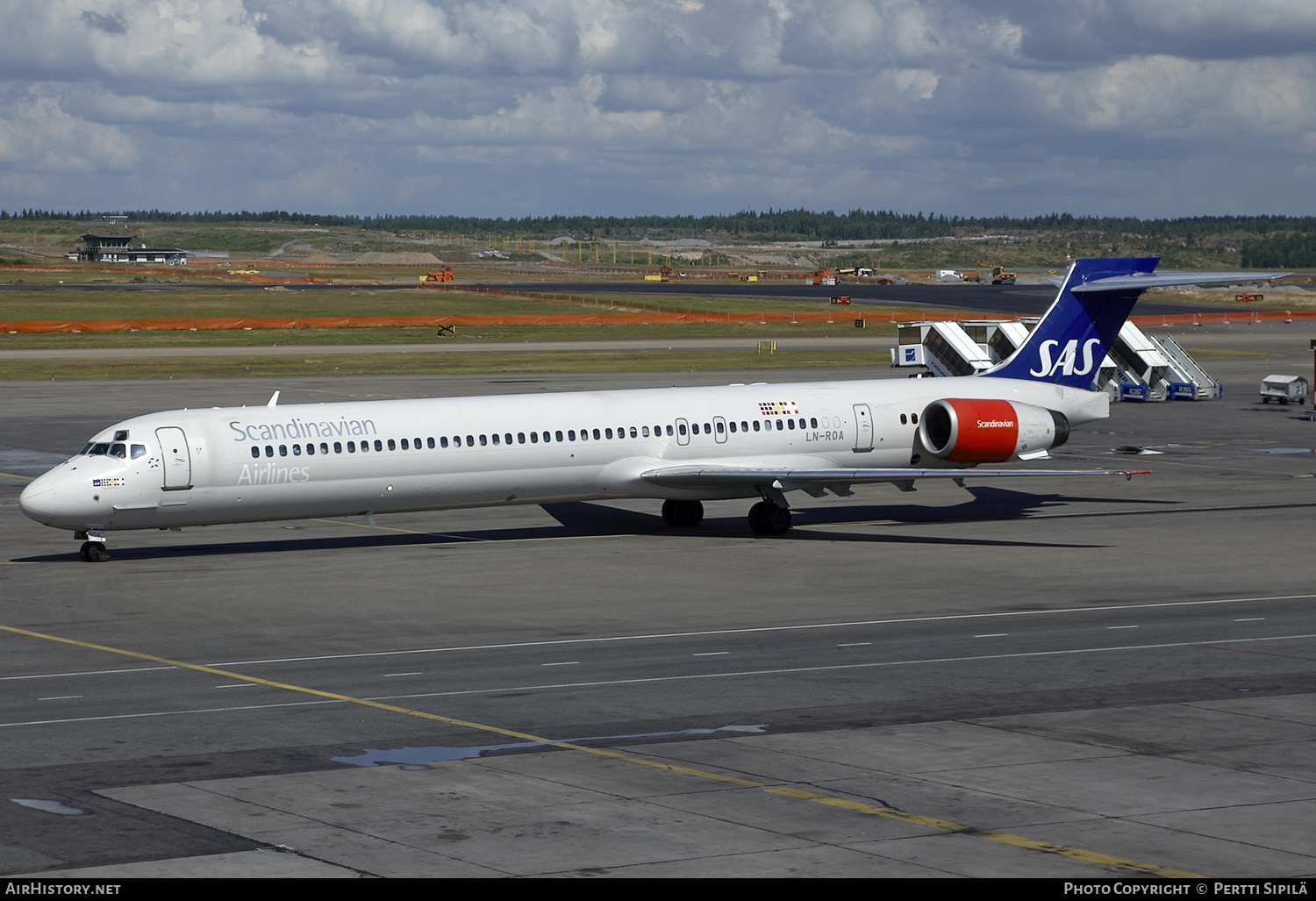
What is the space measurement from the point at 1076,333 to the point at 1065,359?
A: 2.57 ft

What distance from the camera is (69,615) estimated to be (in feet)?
91.6

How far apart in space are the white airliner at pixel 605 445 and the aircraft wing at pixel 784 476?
0.15 feet

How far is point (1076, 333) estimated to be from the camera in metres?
41.8

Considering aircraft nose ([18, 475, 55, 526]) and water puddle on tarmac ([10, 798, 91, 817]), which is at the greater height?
aircraft nose ([18, 475, 55, 526])

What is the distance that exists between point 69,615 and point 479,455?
987 cm

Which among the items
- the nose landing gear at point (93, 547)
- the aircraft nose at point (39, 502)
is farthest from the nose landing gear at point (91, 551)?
the aircraft nose at point (39, 502)

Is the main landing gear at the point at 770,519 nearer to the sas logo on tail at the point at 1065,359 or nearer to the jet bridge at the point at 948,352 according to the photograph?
the sas logo on tail at the point at 1065,359

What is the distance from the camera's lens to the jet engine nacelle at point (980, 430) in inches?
1508

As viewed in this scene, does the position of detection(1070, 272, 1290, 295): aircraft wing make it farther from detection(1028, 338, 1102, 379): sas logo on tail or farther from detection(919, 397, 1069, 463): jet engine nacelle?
detection(919, 397, 1069, 463): jet engine nacelle

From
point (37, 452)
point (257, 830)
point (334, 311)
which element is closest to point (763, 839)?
point (257, 830)

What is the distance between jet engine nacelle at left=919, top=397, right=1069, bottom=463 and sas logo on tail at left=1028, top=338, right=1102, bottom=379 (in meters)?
2.43

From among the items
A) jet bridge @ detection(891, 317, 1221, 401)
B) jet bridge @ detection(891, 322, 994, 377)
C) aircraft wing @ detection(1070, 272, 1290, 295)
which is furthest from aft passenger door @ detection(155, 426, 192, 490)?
jet bridge @ detection(891, 317, 1221, 401)

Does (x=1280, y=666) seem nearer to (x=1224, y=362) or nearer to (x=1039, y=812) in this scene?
(x=1039, y=812)

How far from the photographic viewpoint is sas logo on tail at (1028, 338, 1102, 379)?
41562 mm
